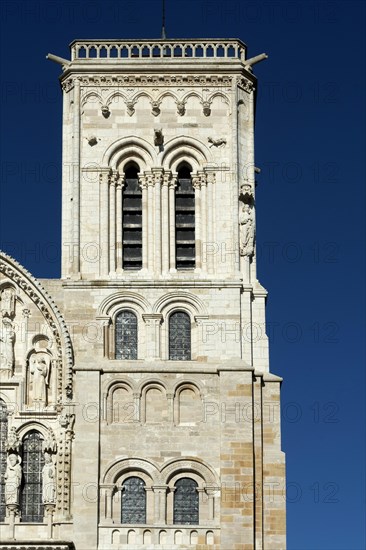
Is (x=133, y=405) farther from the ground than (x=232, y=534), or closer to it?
farther from the ground

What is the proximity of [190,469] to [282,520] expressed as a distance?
2596 millimetres

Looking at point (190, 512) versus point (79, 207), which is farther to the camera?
point (79, 207)

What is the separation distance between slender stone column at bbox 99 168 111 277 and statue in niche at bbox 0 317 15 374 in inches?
110

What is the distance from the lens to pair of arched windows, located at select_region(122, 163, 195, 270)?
163 feet

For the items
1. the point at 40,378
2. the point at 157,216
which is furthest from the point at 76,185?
the point at 40,378

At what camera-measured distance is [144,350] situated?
1908 inches

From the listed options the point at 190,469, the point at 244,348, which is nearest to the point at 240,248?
the point at 244,348

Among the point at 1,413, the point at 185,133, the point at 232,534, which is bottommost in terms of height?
the point at 232,534

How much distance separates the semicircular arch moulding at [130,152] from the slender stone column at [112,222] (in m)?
0.34

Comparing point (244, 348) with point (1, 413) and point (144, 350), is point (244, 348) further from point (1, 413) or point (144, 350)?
point (1, 413)

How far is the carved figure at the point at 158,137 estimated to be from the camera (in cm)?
→ 4984

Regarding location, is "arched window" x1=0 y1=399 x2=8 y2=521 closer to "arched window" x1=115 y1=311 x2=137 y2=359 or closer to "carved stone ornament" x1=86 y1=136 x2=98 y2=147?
"arched window" x1=115 y1=311 x2=137 y2=359

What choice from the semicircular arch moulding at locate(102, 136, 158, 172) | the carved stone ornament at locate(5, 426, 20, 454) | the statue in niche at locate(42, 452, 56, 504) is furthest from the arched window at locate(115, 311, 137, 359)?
the semicircular arch moulding at locate(102, 136, 158, 172)

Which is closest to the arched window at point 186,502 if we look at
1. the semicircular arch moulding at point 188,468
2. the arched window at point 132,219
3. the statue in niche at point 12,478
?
the semicircular arch moulding at point 188,468
